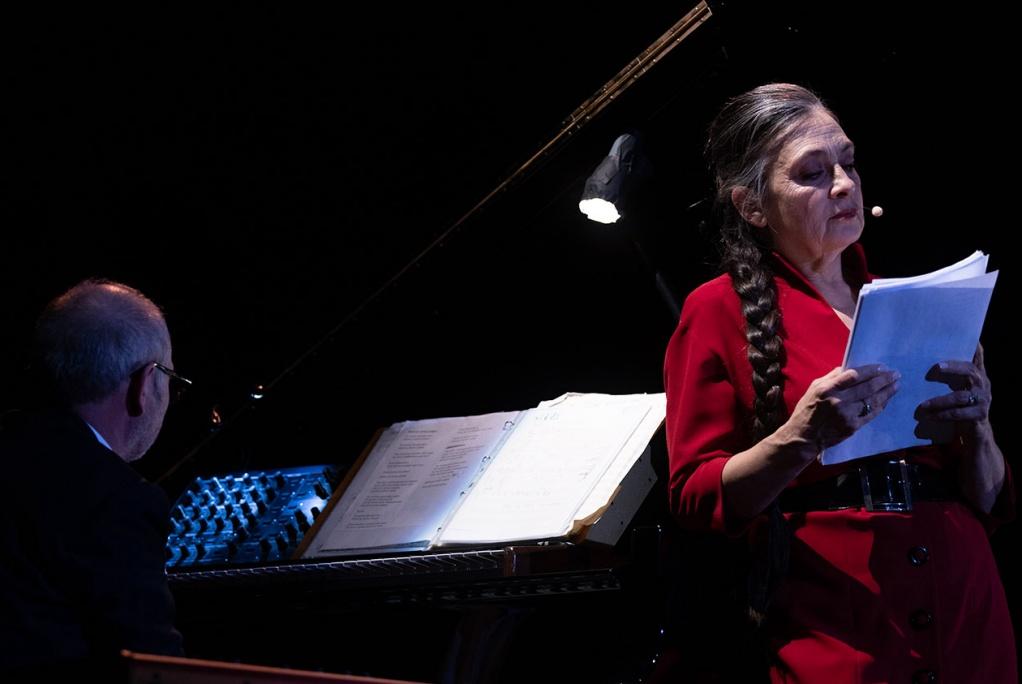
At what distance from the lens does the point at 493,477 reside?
7.96ft

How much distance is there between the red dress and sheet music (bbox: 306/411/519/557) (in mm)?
719

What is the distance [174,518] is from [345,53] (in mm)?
2026

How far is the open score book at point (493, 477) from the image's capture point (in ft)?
7.24

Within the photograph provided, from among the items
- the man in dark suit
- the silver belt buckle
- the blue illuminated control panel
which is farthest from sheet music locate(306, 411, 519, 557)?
the silver belt buckle

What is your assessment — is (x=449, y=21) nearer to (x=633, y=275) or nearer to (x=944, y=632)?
(x=633, y=275)

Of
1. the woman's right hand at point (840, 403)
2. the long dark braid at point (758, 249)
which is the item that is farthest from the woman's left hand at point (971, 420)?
the long dark braid at point (758, 249)

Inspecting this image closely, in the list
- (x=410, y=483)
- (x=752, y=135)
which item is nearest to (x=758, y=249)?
(x=752, y=135)

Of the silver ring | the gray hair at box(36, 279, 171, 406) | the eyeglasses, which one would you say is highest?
the gray hair at box(36, 279, 171, 406)

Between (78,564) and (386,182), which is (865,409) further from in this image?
(386,182)

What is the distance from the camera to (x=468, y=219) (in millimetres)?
3025

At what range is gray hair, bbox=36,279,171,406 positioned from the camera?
2.07 meters

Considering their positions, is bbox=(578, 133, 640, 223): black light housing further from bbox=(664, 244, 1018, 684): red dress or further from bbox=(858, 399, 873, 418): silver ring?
bbox=(858, 399, 873, 418): silver ring

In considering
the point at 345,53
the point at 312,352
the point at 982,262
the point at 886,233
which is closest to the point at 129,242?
the point at 345,53

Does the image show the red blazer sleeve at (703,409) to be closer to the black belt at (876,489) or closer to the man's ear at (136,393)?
the black belt at (876,489)
